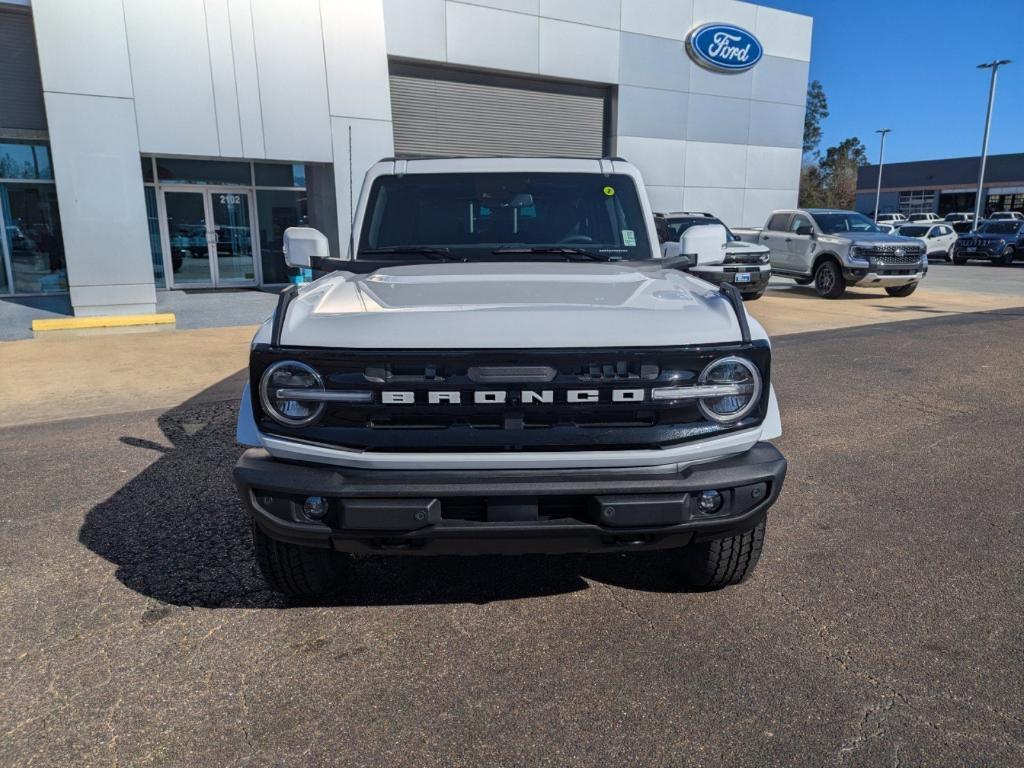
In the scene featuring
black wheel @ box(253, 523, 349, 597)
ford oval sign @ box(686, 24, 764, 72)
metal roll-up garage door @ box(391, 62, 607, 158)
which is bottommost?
black wheel @ box(253, 523, 349, 597)

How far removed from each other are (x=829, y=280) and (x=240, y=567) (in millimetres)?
14595

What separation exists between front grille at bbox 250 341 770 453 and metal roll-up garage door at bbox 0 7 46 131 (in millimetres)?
13588

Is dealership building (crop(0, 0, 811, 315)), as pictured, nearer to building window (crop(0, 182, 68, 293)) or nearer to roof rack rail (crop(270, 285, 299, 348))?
building window (crop(0, 182, 68, 293))

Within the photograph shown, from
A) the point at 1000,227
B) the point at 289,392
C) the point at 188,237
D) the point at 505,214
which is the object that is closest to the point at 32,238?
the point at 188,237

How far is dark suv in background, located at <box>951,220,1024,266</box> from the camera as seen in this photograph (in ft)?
82.4

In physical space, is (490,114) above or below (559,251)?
above

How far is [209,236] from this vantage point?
16.0 meters

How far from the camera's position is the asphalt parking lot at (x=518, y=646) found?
7.50ft

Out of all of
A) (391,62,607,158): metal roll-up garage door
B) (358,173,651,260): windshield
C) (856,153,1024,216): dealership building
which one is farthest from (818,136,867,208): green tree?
(358,173,651,260): windshield

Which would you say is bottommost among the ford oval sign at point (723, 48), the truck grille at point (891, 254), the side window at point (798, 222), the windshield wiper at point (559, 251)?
the truck grille at point (891, 254)

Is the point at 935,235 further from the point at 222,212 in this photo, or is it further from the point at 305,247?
the point at 305,247

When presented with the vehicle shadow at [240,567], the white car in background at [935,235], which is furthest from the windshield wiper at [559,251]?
the white car in background at [935,235]

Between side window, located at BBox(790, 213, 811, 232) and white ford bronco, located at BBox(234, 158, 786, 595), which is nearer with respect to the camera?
white ford bronco, located at BBox(234, 158, 786, 595)

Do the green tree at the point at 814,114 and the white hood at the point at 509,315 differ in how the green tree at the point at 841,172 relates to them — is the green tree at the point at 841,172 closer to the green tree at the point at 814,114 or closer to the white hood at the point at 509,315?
the green tree at the point at 814,114
